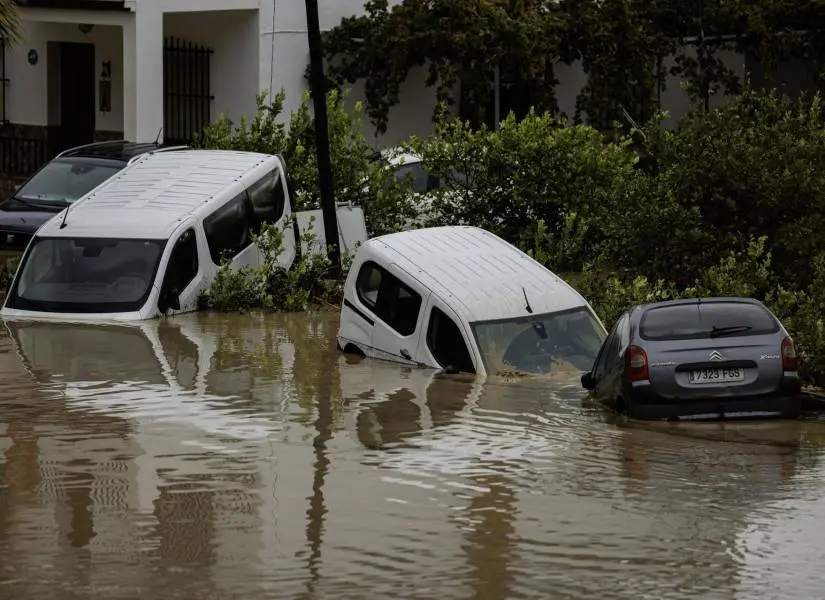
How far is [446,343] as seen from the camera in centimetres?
1627

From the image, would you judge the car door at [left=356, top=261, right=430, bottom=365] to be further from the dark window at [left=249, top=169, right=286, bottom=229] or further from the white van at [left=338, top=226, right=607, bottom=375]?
the dark window at [left=249, top=169, right=286, bottom=229]

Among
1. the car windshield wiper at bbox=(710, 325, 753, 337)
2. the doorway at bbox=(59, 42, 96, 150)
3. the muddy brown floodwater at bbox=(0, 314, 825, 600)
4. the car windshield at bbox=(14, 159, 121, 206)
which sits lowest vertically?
the muddy brown floodwater at bbox=(0, 314, 825, 600)

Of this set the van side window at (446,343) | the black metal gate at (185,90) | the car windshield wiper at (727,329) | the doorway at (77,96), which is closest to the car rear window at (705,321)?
the car windshield wiper at (727,329)

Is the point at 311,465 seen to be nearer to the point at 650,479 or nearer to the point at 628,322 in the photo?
the point at 650,479

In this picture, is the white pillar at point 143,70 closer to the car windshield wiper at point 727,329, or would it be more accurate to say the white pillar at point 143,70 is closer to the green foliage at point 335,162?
the green foliage at point 335,162

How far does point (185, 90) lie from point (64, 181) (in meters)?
8.22

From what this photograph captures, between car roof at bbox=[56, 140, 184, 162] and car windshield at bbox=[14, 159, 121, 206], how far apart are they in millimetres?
265

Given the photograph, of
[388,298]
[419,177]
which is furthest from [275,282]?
[419,177]

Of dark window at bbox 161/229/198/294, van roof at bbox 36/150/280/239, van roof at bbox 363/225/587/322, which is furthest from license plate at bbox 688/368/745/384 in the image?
van roof at bbox 36/150/280/239

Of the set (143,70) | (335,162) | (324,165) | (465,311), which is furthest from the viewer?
(143,70)

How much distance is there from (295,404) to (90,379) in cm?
206

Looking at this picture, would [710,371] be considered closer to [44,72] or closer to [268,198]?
[268,198]

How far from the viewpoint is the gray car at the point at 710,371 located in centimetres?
1365

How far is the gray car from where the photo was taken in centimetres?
1365
